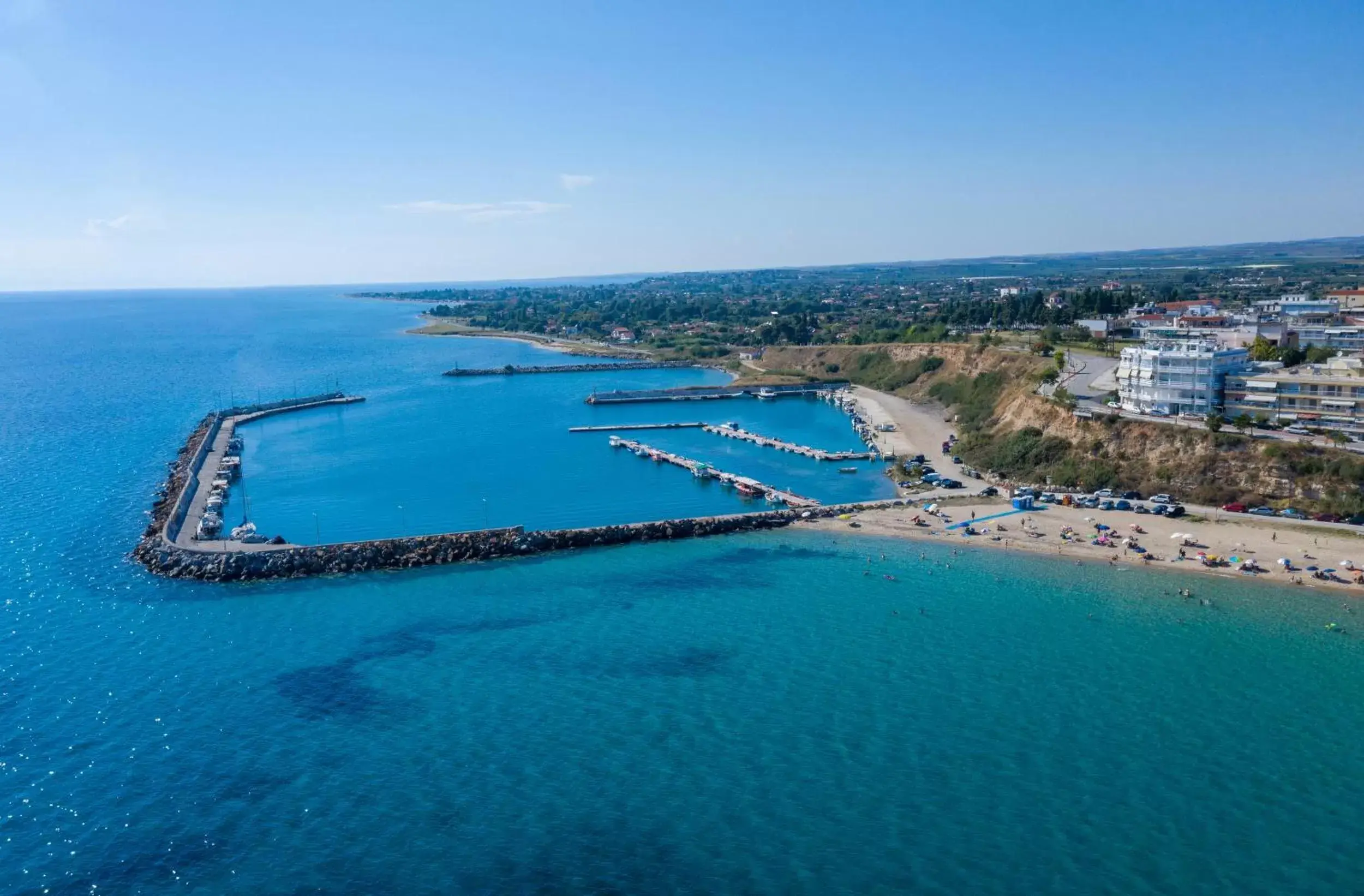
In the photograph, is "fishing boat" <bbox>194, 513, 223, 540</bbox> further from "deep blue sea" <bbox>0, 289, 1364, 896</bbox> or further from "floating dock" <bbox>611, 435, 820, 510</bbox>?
"floating dock" <bbox>611, 435, 820, 510</bbox>

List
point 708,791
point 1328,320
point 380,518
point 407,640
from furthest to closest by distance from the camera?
point 1328,320
point 380,518
point 407,640
point 708,791

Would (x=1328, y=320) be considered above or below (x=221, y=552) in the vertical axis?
above

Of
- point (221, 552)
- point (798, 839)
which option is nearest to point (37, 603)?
point (221, 552)

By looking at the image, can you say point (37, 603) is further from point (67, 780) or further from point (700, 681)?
point (700, 681)

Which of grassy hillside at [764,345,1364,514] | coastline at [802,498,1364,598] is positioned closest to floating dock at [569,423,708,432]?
grassy hillside at [764,345,1364,514]

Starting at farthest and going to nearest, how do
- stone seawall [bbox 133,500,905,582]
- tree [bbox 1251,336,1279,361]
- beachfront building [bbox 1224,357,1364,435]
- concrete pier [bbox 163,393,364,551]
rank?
tree [bbox 1251,336,1279,361]
beachfront building [bbox 1224,357,1364,435]
concrete pier [bbox 163,393,364,551]
stone seawall [bbox 133,500,905,582]

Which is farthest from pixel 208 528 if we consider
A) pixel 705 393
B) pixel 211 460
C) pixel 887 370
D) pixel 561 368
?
pixel 561 368
